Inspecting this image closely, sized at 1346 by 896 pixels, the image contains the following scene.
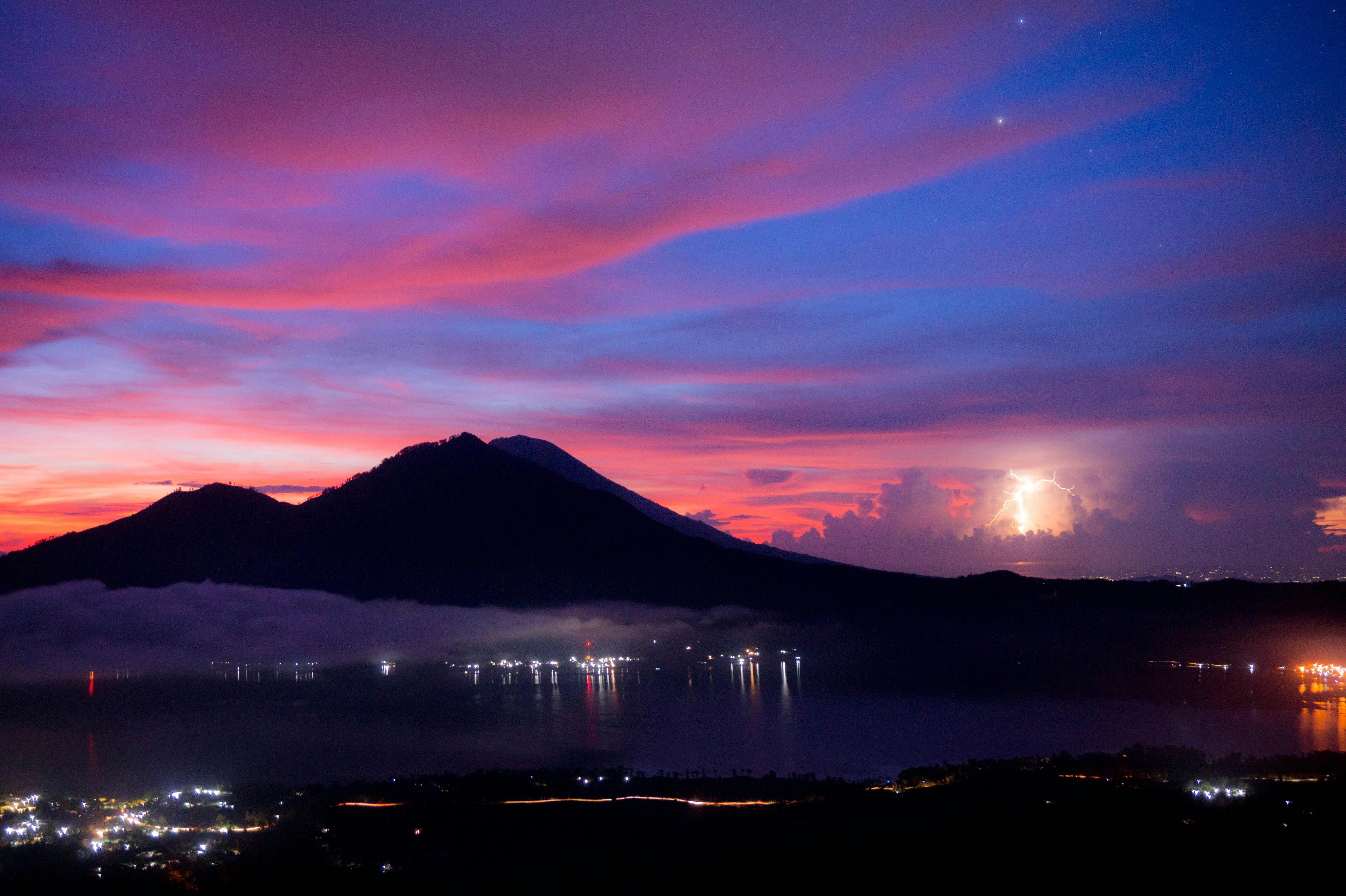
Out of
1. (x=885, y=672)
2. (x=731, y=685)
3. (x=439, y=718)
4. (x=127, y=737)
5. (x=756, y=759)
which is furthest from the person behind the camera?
(x=885, y=672)

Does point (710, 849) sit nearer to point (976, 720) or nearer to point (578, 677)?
point (976, 720)

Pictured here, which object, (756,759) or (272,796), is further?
(756,759)

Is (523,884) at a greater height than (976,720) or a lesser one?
greater

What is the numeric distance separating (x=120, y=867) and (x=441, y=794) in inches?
765

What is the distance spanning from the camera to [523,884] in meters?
35.0

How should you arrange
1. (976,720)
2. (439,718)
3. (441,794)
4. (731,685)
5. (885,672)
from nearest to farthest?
1. (441,794)
2. (976,720)
3. (439,718)
4. (731,685)
5. (885,672)

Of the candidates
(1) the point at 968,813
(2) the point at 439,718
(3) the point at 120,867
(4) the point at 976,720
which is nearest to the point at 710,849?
(1) the point at 968,813

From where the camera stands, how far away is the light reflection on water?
89062 millimetres

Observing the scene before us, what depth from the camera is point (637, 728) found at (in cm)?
11588

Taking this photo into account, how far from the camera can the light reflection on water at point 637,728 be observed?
89062 millimetres

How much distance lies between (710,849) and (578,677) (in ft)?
542

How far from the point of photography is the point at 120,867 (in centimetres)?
3875

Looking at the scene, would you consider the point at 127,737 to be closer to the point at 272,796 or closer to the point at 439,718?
the point at 439,718

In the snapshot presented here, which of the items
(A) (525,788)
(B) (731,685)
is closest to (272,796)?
(A) (525,788)
